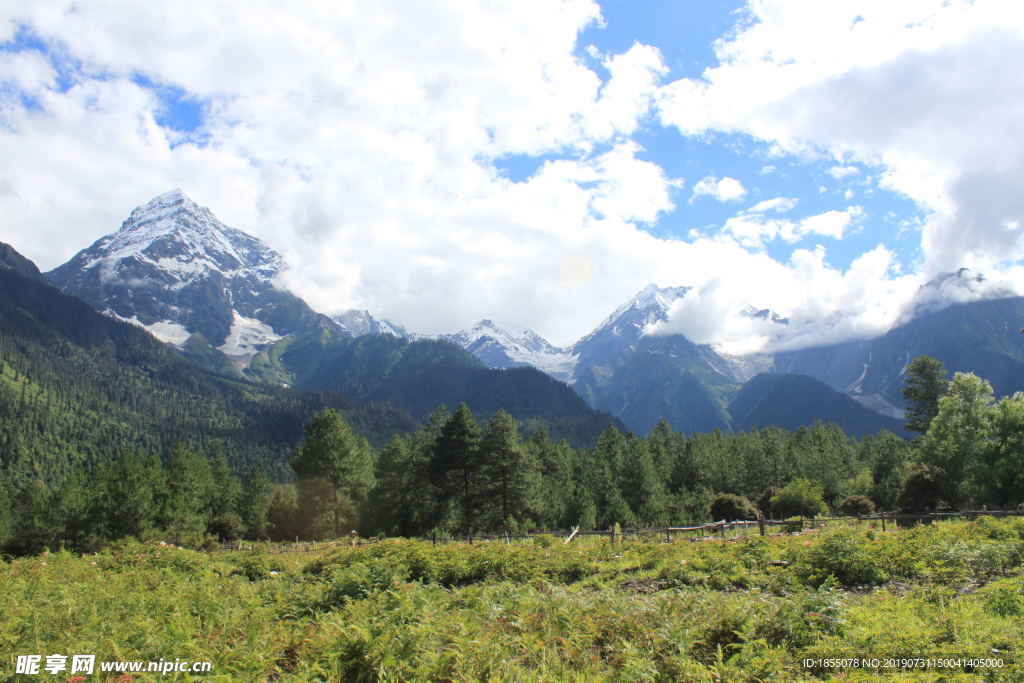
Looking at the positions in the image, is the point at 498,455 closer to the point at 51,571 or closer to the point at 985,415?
the point at 51,571

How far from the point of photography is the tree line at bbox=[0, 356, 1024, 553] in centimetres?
4169

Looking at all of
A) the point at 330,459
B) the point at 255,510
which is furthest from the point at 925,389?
the point at 255,510

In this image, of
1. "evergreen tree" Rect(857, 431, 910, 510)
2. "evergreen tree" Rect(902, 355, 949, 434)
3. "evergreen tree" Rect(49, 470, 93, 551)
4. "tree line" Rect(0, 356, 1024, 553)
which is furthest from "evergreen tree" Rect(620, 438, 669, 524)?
"evergreen tree" Rect(49, 470, 93, 551)

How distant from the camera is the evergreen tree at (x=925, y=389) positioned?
197 ft

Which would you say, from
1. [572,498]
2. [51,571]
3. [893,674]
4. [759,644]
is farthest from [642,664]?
[572,498]

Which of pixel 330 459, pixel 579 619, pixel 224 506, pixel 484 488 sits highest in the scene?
pixel 579 619

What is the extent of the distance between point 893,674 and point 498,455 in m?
38.9

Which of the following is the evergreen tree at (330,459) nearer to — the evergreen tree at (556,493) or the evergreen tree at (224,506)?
the evergreen tree at (556,493)

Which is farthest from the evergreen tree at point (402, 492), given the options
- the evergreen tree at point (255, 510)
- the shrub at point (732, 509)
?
the shrub at point (732, 509)

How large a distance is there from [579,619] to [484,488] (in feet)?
121

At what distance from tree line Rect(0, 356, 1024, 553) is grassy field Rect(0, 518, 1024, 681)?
23.5m

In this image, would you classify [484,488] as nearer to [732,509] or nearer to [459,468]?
[459,468]

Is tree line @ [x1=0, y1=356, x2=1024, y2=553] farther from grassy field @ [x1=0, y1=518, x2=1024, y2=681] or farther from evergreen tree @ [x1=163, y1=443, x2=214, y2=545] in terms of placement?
grassy field @ [x1=0, y1=518, x2=1024, y2=681]

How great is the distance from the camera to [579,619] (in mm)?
9375
